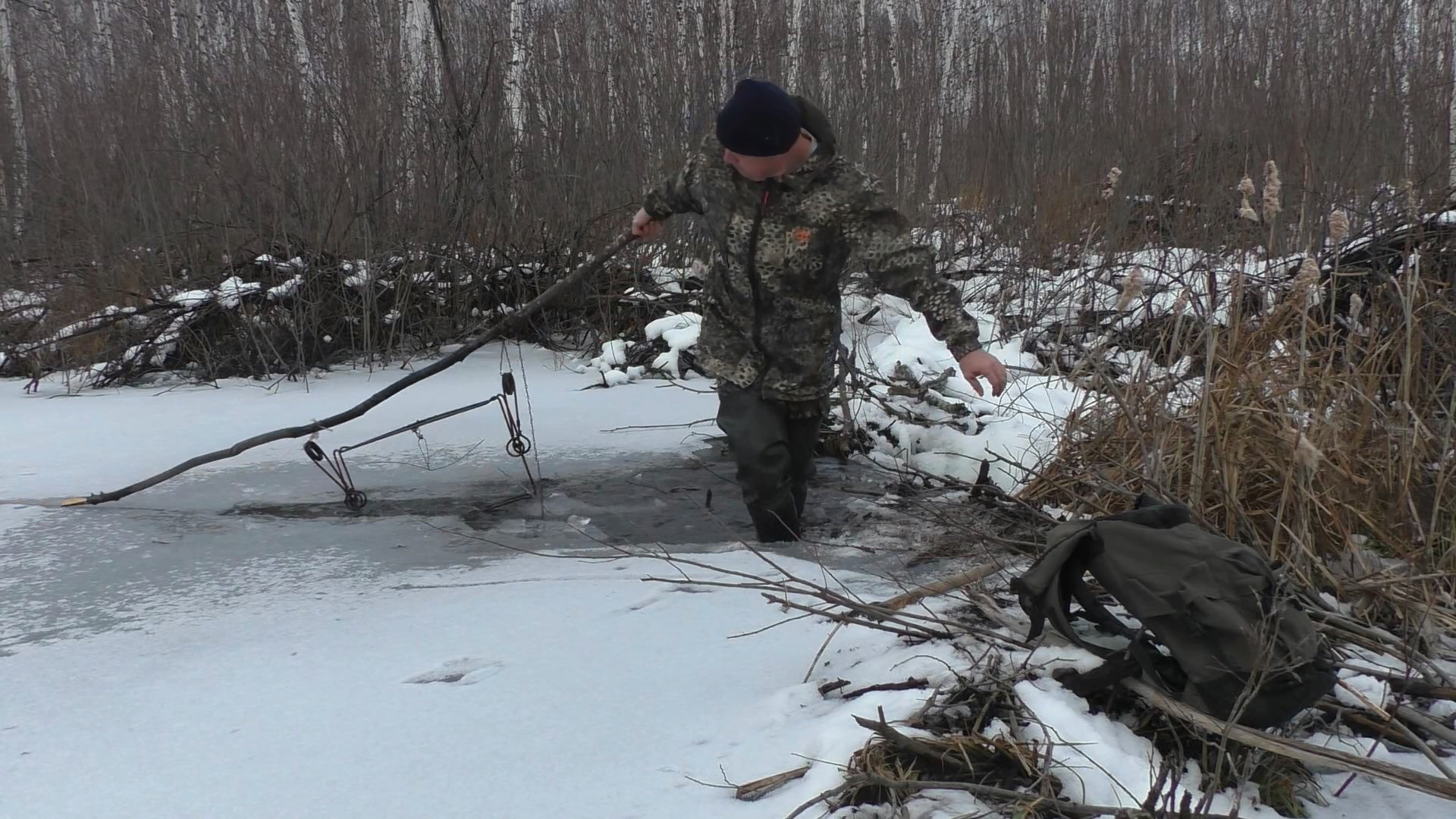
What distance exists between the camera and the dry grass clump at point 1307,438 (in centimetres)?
200

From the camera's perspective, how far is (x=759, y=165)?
2.51 metres

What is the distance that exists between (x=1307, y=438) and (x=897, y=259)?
1.06m

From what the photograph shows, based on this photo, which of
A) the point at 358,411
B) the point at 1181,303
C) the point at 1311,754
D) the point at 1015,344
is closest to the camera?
the point at 1311,754

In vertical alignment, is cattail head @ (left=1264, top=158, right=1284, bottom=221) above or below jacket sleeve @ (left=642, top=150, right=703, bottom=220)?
below

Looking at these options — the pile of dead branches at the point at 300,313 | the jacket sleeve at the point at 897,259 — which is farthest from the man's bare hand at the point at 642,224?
the pile of dead branches at the point at 300,313

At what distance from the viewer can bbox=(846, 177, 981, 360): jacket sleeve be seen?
2.44 metres

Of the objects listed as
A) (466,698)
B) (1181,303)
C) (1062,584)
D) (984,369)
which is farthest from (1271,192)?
(466,698)

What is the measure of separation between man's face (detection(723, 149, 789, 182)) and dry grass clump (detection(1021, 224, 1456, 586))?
1.01 m

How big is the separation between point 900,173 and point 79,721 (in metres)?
5.69

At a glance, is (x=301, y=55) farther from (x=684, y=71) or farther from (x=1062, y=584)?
(x=1062, y=584)

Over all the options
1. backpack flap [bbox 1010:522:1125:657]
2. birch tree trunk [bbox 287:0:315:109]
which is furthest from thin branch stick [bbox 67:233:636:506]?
birch tree trunk [bbox 287:0:315:109]

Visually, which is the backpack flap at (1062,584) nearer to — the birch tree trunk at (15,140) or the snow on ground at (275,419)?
the snow on ground at (275,419)

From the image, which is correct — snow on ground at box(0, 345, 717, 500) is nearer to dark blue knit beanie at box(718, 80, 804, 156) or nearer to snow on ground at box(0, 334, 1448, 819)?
snow on ground at box(0, 334, 1448, 819)

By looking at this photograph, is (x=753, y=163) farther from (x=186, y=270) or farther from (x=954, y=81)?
(x=954, y=81)
